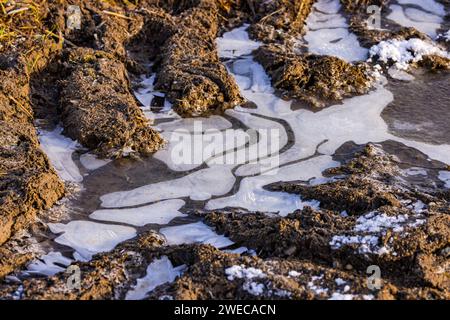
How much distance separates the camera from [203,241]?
2.99 meters

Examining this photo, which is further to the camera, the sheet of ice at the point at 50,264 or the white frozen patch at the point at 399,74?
the white frozen patch at the point at 399,74

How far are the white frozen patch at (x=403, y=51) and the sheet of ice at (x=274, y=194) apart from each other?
121 centimetres

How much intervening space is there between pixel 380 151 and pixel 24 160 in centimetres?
191

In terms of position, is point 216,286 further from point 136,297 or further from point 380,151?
point 380,151

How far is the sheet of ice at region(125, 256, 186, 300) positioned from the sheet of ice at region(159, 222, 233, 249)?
0.24 meters

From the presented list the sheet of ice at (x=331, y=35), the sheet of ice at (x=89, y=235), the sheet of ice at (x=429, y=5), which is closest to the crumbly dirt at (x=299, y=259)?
the sheet of ice at (x=89, y=235)

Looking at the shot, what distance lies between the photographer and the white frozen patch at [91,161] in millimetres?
3539

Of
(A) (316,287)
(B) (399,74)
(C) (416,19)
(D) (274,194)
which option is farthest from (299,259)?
(C) (416,19)

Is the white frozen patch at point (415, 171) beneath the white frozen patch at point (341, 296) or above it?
above

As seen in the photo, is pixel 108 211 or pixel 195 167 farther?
pixel 195 167

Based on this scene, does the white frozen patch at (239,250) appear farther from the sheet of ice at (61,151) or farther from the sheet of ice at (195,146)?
the sheet of ice at (61,151)

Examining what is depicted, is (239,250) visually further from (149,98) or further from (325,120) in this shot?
(149,98)

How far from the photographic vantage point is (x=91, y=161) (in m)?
3.57
